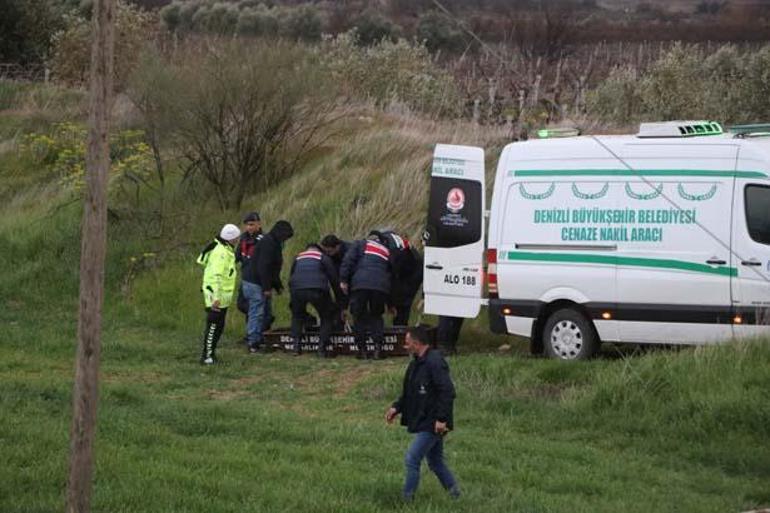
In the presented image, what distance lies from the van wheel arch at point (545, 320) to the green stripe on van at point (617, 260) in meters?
0.51

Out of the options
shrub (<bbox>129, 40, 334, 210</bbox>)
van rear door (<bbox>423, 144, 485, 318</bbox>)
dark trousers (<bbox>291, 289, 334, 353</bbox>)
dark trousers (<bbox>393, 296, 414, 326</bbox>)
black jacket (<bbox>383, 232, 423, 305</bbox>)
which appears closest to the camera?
van rear door (<bbox>423, 144, 485, 318</bbox>)

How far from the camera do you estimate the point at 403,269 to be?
16.2 metres

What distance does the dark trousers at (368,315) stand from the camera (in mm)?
15559

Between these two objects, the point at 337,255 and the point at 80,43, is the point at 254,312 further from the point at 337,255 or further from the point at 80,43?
the point at 80,43

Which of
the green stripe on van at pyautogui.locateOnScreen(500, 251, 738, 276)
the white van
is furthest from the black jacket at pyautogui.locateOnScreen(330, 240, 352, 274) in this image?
the green stripe on van at pyautogui.locateOnScreen(500, 251, 738, 276)

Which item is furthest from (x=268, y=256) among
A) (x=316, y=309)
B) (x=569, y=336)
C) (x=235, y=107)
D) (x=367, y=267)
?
(x=235, y=107)

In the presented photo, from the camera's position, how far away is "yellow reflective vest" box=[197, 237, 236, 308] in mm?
15203

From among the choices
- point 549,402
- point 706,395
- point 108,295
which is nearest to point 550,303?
point 549,402

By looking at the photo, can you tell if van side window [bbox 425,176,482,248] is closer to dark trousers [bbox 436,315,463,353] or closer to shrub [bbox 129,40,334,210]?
dark trousers [bbox 436,315,463,353]

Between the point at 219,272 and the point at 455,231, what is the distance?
297 cm

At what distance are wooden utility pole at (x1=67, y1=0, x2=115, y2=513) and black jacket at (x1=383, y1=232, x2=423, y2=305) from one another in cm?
983

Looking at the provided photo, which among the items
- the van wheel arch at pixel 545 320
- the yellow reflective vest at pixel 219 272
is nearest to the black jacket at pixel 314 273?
the yellow reflective vest at pixel 219 272

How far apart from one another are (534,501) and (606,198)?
6138 millimetres

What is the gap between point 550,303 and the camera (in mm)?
14438
